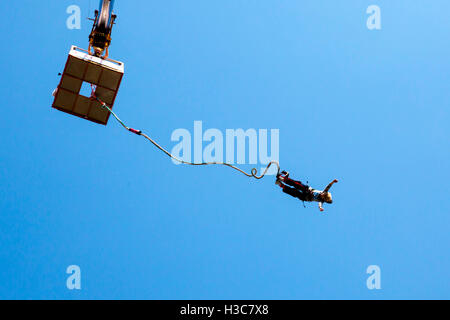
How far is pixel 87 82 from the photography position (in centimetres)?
1936

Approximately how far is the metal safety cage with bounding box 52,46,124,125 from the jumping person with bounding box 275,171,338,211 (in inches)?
291

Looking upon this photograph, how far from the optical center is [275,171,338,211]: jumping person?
63.5 ft

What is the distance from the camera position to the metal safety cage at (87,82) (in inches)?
745

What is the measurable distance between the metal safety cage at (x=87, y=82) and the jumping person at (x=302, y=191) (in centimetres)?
738

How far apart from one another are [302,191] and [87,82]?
30.7 feet

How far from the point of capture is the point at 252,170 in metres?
18.1

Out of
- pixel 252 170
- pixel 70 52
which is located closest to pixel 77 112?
pixel 70 52

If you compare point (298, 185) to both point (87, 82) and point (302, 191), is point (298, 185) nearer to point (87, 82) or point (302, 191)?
point (302, 191)

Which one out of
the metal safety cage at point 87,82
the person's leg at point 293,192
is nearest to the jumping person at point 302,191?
the person's leg at point 293,192

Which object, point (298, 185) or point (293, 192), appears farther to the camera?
point (293, 192)

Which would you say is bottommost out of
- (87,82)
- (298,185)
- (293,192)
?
(293,192)

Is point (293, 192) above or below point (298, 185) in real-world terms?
below

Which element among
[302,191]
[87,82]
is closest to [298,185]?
[302,191]
